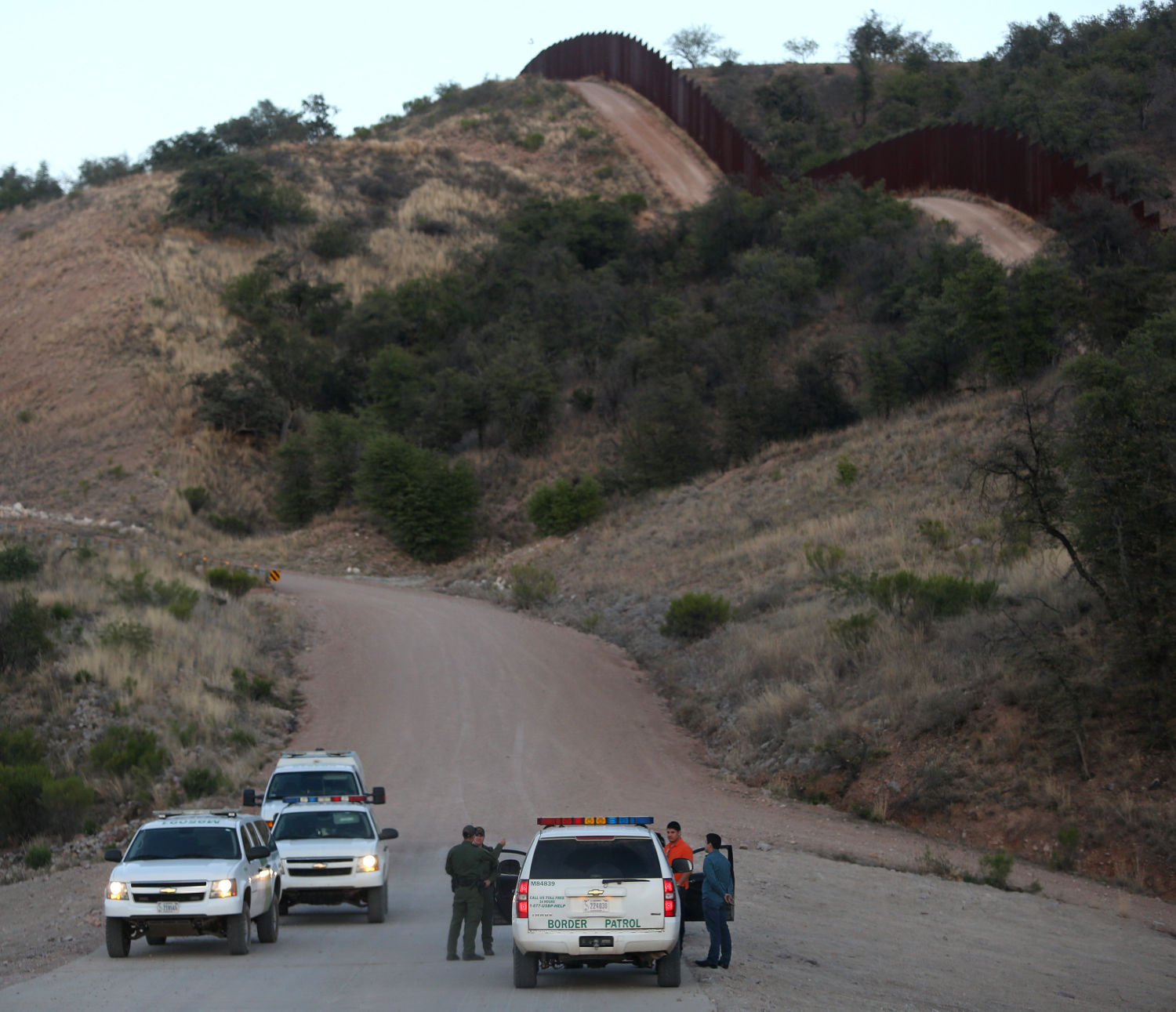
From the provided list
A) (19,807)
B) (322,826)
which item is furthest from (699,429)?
(322,826)

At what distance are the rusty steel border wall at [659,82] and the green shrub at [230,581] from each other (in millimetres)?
43717

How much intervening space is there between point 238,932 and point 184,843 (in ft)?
3.52

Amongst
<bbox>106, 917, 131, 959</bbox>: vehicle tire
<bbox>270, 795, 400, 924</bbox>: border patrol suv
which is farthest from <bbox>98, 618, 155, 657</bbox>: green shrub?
<bbox>106, 917, 131, 959</bbox>: vehicle tire

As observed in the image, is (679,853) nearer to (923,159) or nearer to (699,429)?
Result: (699,429)

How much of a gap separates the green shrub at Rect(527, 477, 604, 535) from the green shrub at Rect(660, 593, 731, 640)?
15.3m

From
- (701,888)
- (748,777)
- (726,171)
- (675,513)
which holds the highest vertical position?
(726,171)

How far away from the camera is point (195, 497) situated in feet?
A: 174

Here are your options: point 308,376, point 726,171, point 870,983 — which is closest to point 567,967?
point 870,983

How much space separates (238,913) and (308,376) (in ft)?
169

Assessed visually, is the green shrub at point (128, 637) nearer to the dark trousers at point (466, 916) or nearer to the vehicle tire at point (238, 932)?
the vehicle tire at point (238, 932)

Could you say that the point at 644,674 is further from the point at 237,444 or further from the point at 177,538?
the point at 237,444

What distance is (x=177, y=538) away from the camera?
4950cm

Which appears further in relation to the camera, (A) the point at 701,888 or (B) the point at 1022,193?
(B) the point at 1022,193

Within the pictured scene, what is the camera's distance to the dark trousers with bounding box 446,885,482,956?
1140 centimetres
